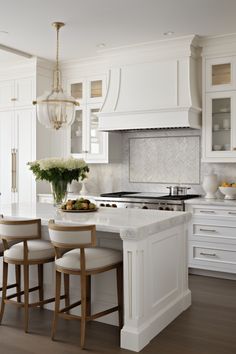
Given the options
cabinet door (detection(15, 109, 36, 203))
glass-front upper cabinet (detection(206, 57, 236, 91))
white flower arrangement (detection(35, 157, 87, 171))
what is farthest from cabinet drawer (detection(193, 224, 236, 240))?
cabinet door (detection(15, 109, 36, 203))

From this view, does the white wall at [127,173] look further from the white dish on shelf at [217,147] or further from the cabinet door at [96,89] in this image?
the cabinet door at [96,89]

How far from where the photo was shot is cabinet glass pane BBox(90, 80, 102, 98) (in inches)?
242

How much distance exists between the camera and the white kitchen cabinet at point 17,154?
249 inches

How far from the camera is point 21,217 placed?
3.61 metres

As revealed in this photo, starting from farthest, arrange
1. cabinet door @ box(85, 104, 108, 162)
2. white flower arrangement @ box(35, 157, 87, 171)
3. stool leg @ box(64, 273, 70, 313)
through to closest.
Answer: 1. cabinet door @ box(85, 104, 108, 162)
2. white flower arrangement @ box(35, 157, 87, 171)
3. stool leg @ box(64, 273, 70, 313)

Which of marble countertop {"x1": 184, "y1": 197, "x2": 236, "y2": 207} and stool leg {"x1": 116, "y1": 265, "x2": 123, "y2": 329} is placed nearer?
stool leg {"x1": 116, "y1": 265, "x2": 123, "y2": 329}

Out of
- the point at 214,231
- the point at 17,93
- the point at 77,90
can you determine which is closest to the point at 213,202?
the point at 214,231

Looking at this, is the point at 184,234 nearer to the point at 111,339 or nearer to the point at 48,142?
the point at 111,339

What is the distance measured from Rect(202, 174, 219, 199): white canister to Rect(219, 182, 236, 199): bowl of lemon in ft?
0.36

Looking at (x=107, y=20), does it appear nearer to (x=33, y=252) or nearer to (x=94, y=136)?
(x=94, y=136)

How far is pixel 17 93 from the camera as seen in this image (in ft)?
21.1

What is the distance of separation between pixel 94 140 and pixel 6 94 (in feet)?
5.17

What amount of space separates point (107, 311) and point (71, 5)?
2.87m

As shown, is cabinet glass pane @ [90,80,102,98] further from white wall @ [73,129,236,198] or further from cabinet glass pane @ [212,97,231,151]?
cabinet glass pane @ [212,97,231,151]
